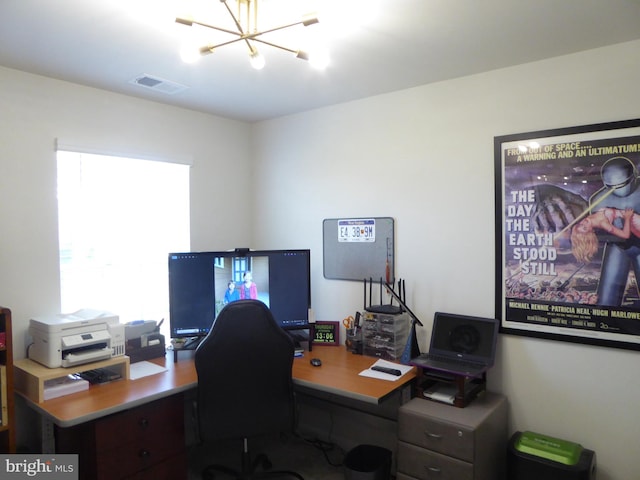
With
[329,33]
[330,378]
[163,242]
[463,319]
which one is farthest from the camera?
[163,242]

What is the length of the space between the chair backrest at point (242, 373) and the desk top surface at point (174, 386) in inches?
6.8

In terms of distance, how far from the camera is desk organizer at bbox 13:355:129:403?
6.98 feet

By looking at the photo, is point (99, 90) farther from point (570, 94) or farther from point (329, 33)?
point (570, 94)

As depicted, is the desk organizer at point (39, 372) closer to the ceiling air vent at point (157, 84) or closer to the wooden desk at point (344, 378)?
the wooden desk at point (344, 378)

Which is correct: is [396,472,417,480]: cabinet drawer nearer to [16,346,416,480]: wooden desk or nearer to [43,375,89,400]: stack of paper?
[16,346,416,480]: wooden desk

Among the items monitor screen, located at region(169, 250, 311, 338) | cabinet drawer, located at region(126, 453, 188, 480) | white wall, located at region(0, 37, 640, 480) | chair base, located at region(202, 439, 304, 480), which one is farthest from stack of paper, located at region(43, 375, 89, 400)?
chair base, located at region(202, 439, 304, 480)

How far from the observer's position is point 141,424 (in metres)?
2.24

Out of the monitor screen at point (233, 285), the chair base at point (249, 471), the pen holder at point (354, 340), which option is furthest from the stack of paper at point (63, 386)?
the pen holder at point (354, 340)

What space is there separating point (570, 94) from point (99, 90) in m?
2.74

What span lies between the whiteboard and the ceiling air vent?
1351 mm

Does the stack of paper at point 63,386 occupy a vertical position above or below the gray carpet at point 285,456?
above

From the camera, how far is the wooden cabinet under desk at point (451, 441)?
82.1 inches

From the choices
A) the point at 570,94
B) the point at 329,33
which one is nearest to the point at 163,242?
the point at 329,33

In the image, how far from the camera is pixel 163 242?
323 centimetres
